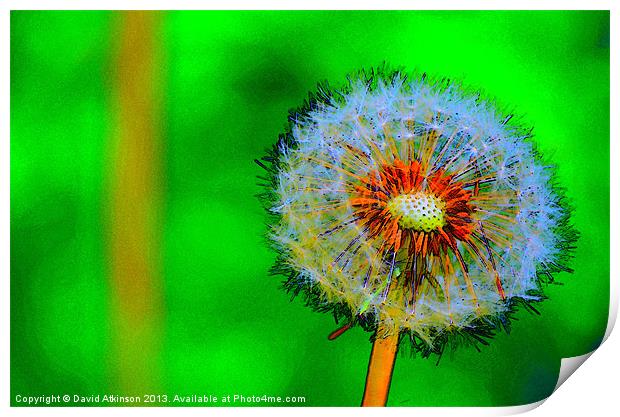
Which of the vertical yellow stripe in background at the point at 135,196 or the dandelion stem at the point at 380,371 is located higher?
the vertical yellow stripe in background at the point at 135,196

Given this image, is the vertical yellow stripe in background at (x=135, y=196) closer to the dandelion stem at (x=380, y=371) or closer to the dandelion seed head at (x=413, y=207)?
the dandelion seed head at (x=413, y=207)

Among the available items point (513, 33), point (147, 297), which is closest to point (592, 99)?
point (513, 33)

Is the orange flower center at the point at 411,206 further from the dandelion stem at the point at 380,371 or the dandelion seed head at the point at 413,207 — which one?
the dandelion stem at the point at 380,371

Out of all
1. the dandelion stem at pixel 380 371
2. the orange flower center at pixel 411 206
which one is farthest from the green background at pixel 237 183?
the orange flower center at pixel 411 206

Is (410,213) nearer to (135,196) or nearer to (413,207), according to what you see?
(413,207)

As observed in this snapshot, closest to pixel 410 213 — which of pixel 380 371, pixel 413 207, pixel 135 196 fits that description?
pixel 413 207

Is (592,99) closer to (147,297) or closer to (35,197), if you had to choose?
(147,297)

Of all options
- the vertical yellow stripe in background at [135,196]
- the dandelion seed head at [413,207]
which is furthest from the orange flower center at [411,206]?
the vertical yellow stripe in background at [135,196]

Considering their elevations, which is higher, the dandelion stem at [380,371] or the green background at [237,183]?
the green background at [237,183]
